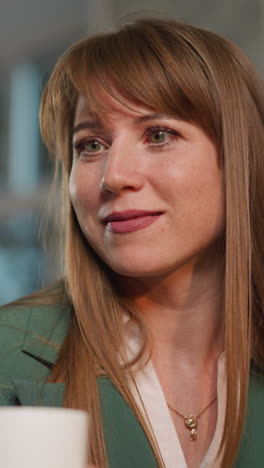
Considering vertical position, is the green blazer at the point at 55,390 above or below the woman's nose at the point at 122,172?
below

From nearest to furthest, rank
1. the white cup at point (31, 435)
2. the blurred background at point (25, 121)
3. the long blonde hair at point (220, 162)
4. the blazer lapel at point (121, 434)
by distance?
the white cup at point (31, 435) → the blazer lapel at point (121, 434) → the long blonde hair at point (220, 162) → the blurred background at point (25, 121)

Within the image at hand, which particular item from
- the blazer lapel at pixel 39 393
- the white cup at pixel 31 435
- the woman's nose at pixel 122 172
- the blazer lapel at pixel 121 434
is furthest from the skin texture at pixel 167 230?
the white cup at pixel 31 435

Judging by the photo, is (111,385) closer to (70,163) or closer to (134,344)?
(134,344)

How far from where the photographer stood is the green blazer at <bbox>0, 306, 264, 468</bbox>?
4.39ft

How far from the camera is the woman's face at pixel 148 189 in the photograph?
142 centimetres

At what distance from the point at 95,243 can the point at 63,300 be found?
0.56 feet

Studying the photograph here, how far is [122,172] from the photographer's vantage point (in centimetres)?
140

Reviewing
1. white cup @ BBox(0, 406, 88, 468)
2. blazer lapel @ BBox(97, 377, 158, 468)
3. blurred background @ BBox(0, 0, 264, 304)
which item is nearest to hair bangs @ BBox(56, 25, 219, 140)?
blazer lapel @ BBox(97, 377, 158, 468)

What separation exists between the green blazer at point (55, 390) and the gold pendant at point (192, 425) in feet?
0.31

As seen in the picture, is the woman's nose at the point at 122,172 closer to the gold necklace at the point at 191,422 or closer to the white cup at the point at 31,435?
the gold necklace at the point at 191,422

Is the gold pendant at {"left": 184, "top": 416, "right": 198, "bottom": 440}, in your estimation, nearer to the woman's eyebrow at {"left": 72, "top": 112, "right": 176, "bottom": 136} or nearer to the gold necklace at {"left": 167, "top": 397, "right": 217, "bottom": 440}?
the gold necklace at {"left": 167, "top": 397, "right": 217, "bottom": 440}

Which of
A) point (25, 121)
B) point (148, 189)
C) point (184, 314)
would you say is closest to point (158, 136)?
point (148, 189)

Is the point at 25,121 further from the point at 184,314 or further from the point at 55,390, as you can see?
the point at 55,390

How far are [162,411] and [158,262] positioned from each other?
0.26 metres
